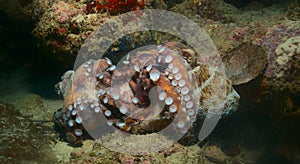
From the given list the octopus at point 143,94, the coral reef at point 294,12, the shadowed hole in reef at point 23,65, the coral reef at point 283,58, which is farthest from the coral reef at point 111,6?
the coral reef at point 294,12

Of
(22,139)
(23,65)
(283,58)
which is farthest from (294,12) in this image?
(23,65)

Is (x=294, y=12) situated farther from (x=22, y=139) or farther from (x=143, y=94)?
(x=22, y=139)

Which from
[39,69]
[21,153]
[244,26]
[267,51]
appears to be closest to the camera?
[21,153]

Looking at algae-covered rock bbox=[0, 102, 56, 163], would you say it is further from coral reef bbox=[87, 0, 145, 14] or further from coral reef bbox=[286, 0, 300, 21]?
coral reef bbox=[286, 0, 300, 21]

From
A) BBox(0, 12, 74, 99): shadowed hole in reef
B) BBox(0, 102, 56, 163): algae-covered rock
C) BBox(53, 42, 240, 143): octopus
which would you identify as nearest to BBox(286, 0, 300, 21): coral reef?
BBox(53, 42, 240, 143): octopus

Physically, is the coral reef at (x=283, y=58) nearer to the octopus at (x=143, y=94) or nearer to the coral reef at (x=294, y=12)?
the coral reef at (x=294, y=12)

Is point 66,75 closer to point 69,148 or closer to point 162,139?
point 69,148

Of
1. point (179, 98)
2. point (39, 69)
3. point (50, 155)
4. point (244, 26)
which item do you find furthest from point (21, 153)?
point (244, 26)
